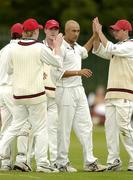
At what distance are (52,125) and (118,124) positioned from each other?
1.12m

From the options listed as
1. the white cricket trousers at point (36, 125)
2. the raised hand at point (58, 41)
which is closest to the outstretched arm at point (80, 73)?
the raised hand at point (58, 41)

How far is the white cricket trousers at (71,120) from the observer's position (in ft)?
60.7

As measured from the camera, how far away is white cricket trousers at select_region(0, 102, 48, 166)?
17.6 m

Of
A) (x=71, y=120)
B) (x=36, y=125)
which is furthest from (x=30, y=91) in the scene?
(x=71, y=120)

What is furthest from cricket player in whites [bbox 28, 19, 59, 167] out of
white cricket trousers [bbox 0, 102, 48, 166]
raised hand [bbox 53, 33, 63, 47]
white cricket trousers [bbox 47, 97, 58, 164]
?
white cricket trousers [bbox 0, 102, 48, 166]

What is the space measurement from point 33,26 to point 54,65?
28.7 inches

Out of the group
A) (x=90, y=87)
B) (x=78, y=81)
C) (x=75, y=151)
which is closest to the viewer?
(x=78, y=81)

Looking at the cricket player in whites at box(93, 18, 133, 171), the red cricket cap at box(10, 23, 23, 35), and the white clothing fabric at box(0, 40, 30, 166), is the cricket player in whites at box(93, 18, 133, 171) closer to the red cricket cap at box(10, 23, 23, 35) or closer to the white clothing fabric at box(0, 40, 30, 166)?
the red cricket cap at box(10, 23, 23, 35)

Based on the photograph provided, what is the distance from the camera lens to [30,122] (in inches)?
701

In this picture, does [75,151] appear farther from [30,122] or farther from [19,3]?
[19,3]

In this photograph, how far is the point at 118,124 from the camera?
18438 mm

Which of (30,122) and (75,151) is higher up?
(30,122)

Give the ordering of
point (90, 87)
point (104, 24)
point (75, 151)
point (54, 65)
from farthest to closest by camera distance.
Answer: point (104, 24), point (90, 87), point (75, 151), point (54, 65)

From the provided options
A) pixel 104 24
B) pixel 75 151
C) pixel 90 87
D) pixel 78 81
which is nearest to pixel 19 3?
pixel 104 24
